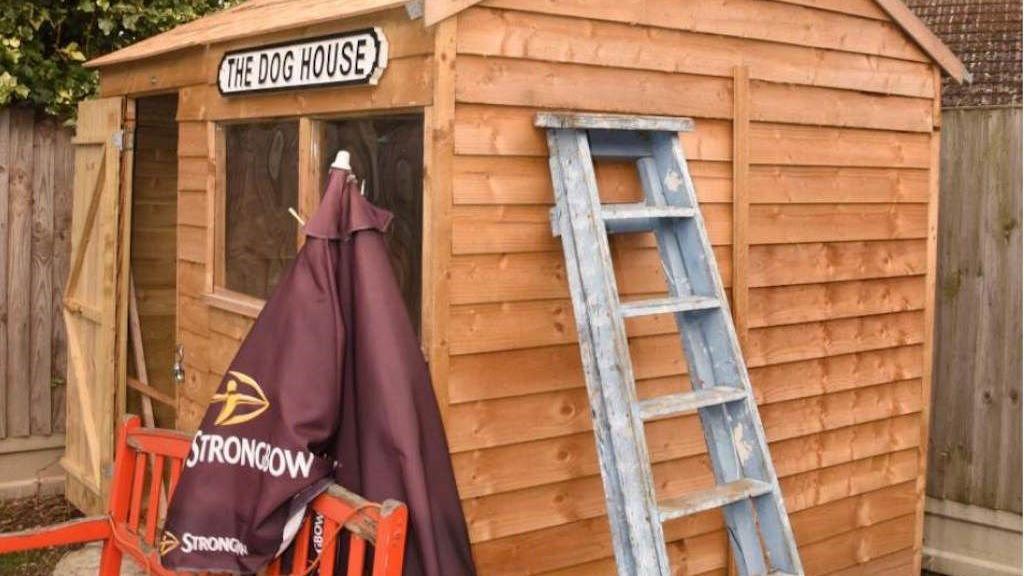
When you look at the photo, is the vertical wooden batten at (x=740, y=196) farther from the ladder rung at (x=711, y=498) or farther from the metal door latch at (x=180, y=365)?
the metal door latch at (x=180, y=365)

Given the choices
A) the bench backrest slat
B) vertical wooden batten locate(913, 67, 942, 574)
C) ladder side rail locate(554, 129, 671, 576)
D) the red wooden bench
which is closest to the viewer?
the red wooden bench

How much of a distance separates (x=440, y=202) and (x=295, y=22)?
1155 millimetres

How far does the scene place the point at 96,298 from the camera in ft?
23.5

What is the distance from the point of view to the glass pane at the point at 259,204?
5.39 meters

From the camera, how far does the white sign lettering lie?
457 centimetres

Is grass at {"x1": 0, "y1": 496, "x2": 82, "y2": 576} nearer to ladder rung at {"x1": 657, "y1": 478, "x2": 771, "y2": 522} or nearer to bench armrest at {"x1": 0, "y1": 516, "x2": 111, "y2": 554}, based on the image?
bench armrest at {"x1": 0, "y1": 516, "x2": 111, "y2": 554}

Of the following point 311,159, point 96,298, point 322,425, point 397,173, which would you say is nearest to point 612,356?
point 322,425

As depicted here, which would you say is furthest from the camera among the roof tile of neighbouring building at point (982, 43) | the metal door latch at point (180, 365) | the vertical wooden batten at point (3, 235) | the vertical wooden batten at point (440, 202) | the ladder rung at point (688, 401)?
the roof tile of neighbouring building at point (982, 43)

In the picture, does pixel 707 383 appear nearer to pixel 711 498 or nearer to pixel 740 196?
pixel 711 498

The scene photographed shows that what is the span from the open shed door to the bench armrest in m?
2.57

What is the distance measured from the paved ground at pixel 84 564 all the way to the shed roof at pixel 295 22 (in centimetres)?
281

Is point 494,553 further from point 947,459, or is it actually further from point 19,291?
point 19,291

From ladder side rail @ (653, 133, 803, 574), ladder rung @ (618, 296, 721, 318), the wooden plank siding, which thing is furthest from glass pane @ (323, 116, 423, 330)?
ladder side rail @ (653, 133, 803, 574)

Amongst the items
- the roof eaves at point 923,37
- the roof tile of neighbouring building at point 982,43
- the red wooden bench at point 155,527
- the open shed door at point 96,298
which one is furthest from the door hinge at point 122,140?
the roof tile of neighbouring building at point 982,43
